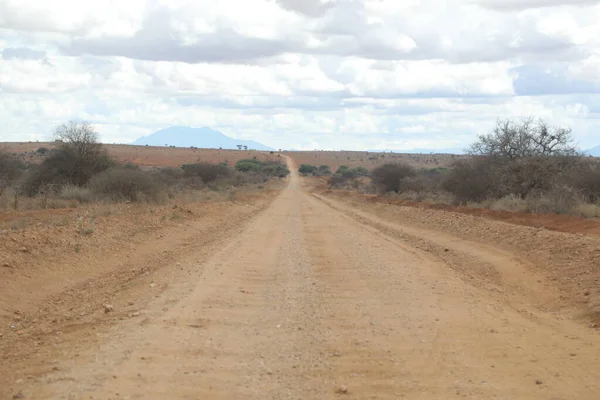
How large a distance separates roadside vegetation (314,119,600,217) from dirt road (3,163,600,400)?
1316cm

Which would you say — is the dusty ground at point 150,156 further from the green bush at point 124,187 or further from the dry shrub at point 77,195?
the green bush at point 124,187

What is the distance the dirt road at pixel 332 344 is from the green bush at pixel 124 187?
20.9m

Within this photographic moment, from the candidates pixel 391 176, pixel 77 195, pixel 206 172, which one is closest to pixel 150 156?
pixel 206 172

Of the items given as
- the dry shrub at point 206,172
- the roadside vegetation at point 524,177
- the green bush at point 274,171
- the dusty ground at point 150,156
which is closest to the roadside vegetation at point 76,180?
the roadside vegetation at point 524,177

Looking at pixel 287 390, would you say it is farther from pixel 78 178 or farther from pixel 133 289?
pixel 78 178

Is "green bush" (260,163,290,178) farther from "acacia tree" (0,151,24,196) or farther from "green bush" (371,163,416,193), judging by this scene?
"acacia tree" (0,151,24,196)

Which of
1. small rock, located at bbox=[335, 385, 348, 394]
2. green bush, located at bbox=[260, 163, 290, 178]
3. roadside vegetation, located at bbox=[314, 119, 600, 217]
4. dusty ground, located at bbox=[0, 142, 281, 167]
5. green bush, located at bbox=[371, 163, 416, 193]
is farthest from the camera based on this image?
dusty ground, located at bbox=[0, 142, 281, 167]

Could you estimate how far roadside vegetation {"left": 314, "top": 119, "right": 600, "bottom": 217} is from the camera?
2630 centimetres

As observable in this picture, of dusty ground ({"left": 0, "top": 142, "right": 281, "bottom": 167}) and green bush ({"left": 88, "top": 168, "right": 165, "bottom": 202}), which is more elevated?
dusty ground ({"left": 0, "top": 142, "right": 281, "bottom": 167})

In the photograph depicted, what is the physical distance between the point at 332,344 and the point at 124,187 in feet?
92.1

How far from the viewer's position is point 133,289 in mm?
12078

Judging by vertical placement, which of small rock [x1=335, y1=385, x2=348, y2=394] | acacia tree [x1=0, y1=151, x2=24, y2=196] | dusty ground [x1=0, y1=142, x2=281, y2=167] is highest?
dusty ground [x1=0, y1=142, x2=281, y2=167]

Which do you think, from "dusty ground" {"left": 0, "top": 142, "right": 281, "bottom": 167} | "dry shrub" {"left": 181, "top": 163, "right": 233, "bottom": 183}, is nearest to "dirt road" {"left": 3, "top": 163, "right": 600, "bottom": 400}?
"dry shrub" {"left": 181, "top": 163, "right": 233, "bottom": 183}

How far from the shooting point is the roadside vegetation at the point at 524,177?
2630 cm
